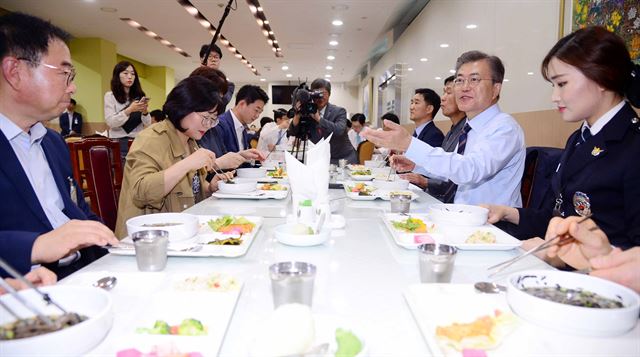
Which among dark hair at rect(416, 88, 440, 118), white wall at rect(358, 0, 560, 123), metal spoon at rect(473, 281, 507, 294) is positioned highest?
white wall at rect(358, 0, 560, 123)

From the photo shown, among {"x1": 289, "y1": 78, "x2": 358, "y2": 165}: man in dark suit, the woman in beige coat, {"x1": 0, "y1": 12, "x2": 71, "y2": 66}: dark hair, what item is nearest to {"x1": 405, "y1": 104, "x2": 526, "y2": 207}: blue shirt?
the woman in beige coat

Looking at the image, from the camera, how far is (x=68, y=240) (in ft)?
3.44

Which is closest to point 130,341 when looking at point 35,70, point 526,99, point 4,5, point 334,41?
point 35,70

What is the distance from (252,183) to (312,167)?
2.52 ft

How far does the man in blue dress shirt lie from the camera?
189cm

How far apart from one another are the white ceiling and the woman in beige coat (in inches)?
155

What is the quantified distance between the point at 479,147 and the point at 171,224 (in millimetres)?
1471

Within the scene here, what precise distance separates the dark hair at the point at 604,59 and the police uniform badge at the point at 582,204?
15.5 inches

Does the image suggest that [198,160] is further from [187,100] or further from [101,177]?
[101,177]

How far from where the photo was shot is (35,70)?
135 centimetres

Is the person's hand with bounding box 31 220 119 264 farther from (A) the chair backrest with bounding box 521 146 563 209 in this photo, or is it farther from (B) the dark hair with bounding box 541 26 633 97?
(A) the chair backrest with bounding box 521 146 563 209

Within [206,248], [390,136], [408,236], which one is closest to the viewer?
[206,248]

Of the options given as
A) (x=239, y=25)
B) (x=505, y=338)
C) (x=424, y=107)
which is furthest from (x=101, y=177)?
(x=239, y=25)

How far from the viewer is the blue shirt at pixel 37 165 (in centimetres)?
140
